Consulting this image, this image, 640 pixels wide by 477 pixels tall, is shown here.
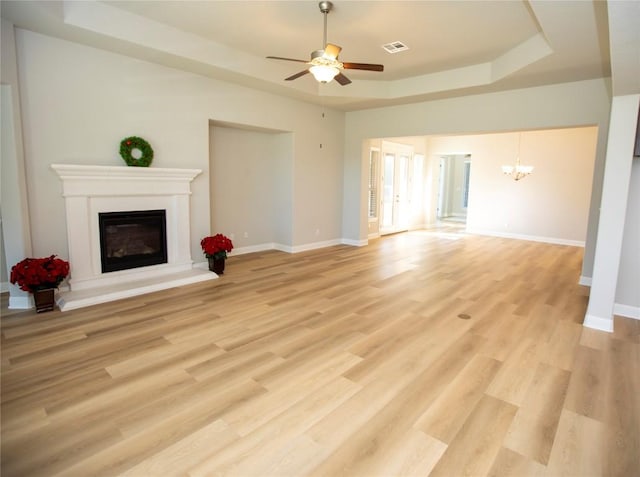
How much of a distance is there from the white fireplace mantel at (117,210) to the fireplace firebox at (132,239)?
0.07m

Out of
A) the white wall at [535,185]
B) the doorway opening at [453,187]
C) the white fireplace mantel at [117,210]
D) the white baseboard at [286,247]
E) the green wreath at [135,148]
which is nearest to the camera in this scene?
the white fireplace mantel at [117,210]

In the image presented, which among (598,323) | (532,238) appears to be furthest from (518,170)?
(598,323)

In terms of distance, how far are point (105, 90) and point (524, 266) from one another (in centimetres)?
712

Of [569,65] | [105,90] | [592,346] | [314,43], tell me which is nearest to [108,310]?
[105,90]

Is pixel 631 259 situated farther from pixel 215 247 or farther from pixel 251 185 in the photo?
pixel 251 185

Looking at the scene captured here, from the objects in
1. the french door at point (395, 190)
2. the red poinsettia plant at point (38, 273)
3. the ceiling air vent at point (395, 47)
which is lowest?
the red poinsettia plant at point (38, 273)

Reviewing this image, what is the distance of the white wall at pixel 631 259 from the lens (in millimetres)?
3922

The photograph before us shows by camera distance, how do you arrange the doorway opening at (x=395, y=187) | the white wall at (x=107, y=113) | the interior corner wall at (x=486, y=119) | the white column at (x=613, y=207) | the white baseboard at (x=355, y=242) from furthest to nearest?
the doorway opening at (x=395, y=187) < the white baseboard at (x=355, y=242) < the interior corner wall at (x=486, y=119) < the white wall at (x=107, y=113) < the white column at (x=613, y=207)

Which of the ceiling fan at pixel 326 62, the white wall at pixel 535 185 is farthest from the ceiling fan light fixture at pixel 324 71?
the white wall at pixel 535 185

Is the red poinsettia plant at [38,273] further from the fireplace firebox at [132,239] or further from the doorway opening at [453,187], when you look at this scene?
the doorway opening at [453,187]

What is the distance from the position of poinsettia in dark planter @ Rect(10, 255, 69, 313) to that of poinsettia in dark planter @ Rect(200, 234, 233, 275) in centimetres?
184

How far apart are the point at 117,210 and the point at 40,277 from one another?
1241 mm

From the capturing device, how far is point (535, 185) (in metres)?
9.18

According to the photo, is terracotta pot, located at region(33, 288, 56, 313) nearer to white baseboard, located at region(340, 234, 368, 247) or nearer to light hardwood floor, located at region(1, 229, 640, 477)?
light hardwood floor, located at region(1, 229, 640, 477)
